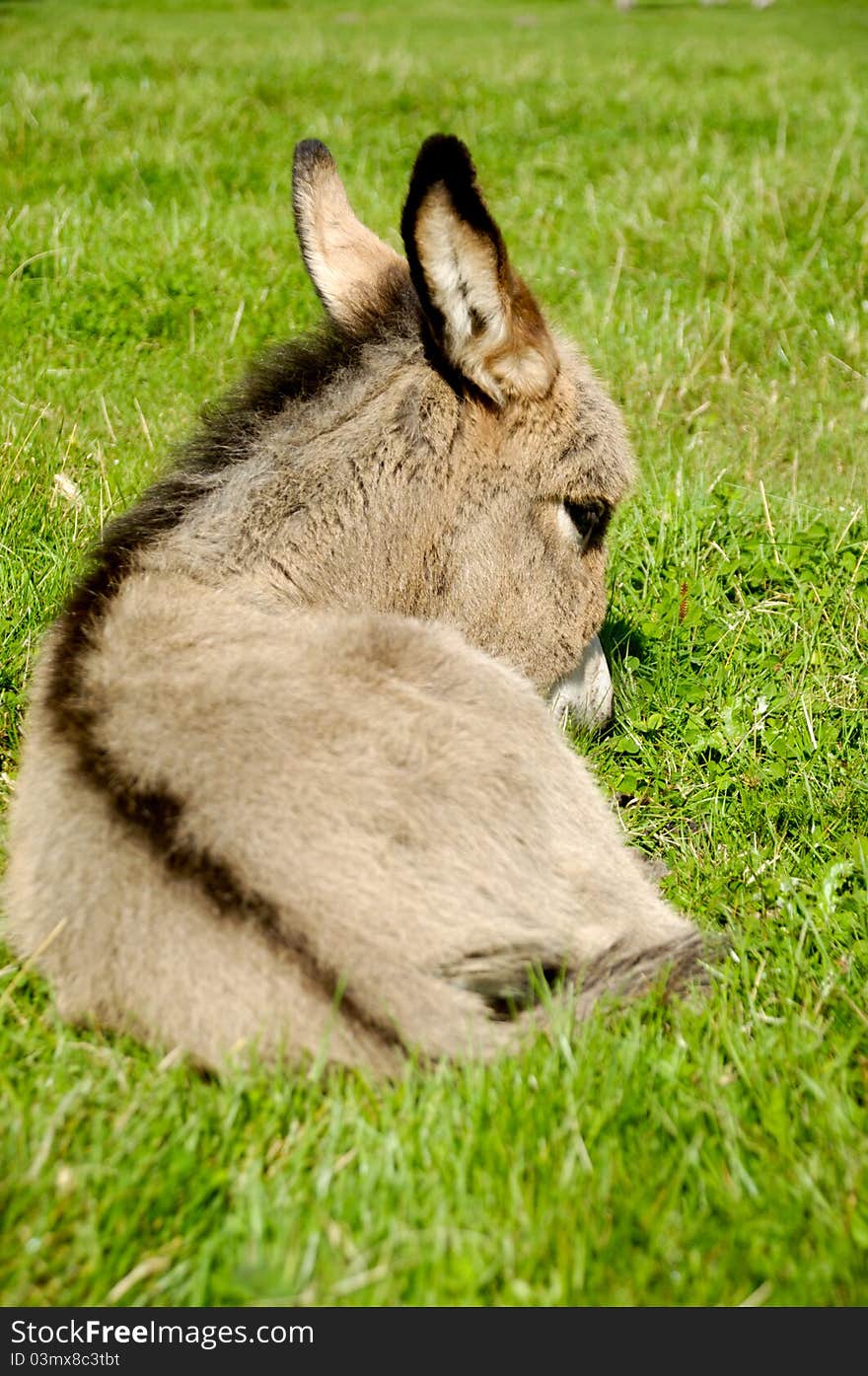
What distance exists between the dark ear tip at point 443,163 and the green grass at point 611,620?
7.61 ft

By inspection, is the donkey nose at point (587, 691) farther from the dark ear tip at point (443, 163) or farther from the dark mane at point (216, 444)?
the dark ear tip at point (443, 163)

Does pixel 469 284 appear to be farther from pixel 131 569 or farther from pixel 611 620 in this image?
pixel 611 620

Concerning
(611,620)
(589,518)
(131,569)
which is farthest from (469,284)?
(611,620)

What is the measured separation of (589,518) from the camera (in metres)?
4.71

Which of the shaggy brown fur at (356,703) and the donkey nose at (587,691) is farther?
the donkey nose at (587,691)

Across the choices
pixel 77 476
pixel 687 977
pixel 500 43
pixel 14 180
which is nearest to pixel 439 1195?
pixel 687 977

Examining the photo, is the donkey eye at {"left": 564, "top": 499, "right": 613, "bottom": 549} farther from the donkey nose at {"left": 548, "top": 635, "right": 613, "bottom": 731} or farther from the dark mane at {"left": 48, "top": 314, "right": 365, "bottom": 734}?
the dark mane at {"left": 48, "top": 314, "right": 365, "bottom": 734}

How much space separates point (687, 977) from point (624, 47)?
18344mm

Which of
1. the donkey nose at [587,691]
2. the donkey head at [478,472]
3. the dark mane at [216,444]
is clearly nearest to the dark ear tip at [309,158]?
the donkey head at [478,472]

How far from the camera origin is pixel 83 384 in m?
7.30

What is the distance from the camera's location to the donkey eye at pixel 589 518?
4664 mm

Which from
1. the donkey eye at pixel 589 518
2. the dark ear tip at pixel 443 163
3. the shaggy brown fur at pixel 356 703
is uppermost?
the dark ear tip at pixel 443 163

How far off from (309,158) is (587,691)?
2498 mm

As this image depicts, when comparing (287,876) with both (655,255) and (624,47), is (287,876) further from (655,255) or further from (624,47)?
(624,47)
